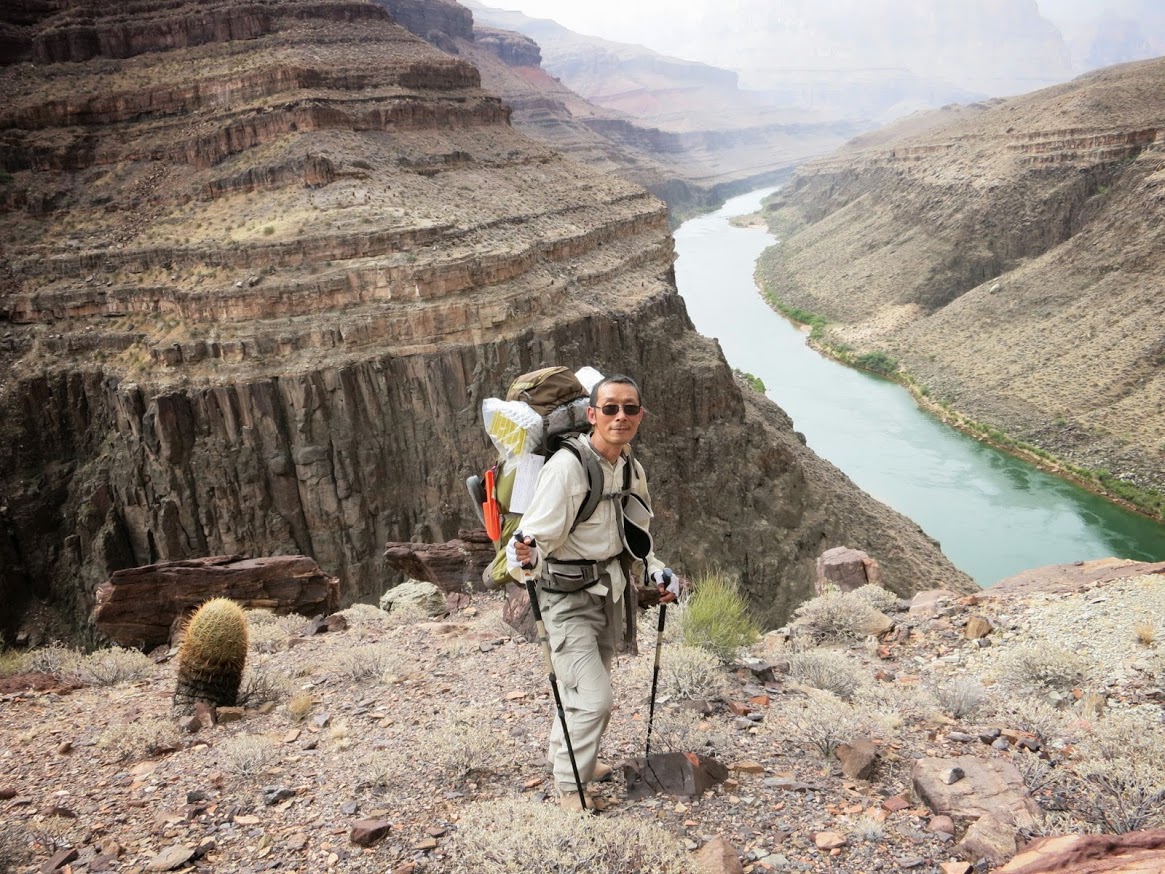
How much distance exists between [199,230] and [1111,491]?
33.5m

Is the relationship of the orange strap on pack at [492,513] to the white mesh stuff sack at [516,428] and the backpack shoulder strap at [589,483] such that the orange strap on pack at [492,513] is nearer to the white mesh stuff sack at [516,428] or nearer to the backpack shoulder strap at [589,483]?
the white mesh stuff sack at [516,428]

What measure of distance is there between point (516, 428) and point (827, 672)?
3750mm

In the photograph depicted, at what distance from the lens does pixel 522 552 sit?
5.22 meters

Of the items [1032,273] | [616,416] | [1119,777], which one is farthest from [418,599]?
[1032,273]

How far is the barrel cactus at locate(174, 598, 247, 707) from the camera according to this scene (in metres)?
7.85

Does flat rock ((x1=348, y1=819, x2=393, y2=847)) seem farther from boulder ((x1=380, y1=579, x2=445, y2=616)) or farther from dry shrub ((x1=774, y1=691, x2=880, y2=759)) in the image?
boulder ((x1=380, y1=579, x2=445, y2=616))

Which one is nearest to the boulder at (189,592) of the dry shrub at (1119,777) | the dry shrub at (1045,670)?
the dry shrub at (1045,670)

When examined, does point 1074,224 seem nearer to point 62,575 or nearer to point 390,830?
point 62,575

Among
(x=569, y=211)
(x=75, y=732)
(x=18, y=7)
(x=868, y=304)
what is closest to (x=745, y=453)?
(x=569, y=211)

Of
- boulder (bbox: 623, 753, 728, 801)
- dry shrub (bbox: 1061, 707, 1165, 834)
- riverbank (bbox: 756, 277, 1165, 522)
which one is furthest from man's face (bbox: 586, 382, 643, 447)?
riverbank (bbox: 756, 277, 1165, 522)

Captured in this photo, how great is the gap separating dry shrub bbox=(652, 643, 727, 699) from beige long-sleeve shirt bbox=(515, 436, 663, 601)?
5.69 feet

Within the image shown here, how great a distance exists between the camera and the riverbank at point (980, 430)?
32.5 metres

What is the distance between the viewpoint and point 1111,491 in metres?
33.4

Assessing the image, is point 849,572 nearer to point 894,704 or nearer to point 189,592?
point 894,704
